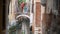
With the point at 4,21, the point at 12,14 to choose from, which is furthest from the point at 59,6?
the point at 12,14

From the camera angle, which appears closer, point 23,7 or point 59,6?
point 59,6

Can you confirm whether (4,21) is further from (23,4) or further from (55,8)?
(23,4)

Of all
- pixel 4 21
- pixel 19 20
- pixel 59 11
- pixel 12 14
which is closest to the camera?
pixel 4 21

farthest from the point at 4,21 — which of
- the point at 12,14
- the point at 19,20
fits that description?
the point at 19,20

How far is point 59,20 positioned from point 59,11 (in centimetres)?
16

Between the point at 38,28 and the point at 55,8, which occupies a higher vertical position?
the point at 55,8

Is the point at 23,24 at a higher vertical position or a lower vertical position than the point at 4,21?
lower

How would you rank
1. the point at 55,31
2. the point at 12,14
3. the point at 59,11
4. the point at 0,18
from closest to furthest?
the point at 0,18, the point at 59,11, the point at 55,31, the point at 12,14

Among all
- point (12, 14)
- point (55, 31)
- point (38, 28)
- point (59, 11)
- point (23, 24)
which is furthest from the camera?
point (23, 24)

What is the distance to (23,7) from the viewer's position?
16266mm

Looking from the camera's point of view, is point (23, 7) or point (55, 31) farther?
point (23, 7)

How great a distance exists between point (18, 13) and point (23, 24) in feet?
6.41

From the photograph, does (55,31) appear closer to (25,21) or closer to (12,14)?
(12,14)

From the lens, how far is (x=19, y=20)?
16203 mm
